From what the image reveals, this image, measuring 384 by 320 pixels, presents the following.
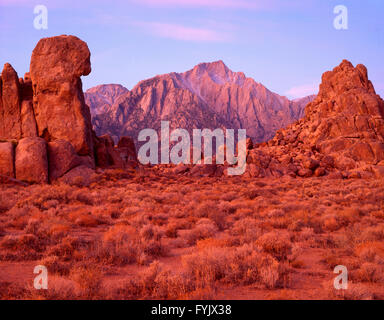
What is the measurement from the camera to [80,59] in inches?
1139

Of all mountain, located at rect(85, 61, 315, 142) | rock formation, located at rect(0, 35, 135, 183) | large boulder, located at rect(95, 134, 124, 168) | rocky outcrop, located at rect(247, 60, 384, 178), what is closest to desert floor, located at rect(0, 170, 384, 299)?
rock formation, located at rect(0, 35, 135, 183)

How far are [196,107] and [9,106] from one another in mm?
112876

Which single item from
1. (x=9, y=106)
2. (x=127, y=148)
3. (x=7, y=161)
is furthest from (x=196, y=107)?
(x=7, y=161)

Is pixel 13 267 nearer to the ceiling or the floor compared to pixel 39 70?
nearer to the floor

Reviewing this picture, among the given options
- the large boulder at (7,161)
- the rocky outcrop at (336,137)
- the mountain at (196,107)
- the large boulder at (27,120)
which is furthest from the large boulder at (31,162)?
the mountain at (196,107)

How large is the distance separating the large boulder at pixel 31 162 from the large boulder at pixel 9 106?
7.52 meters

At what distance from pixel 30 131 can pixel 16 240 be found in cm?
2383

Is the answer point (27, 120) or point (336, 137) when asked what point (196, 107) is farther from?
point (27, 120)

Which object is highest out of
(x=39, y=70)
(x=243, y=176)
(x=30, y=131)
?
(x=39, y=70)

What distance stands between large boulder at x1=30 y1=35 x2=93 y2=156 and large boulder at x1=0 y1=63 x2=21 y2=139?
6.90 ft

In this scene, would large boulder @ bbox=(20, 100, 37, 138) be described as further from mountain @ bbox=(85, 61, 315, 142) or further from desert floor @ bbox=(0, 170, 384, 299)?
mountain @ bbox=(85, 61, 315, 142)
